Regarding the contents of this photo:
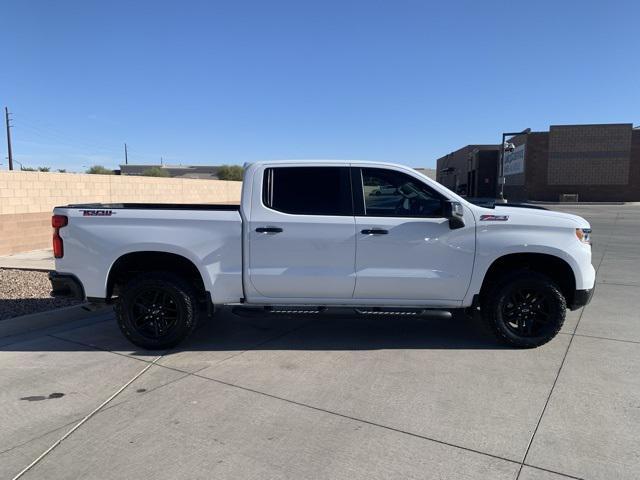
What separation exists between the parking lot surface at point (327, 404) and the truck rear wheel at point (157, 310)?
0.19 meters

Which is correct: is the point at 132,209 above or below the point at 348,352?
above

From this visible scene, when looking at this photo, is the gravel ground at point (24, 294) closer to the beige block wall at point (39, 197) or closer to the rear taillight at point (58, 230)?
the rear taillight at point (58, 230)

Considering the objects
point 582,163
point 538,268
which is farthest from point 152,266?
point 582,163

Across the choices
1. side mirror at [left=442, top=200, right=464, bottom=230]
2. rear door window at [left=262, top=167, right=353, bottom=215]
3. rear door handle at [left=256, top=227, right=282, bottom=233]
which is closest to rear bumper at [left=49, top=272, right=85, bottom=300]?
rear door handle at [left=256, top=227, right=282, bottom=233]

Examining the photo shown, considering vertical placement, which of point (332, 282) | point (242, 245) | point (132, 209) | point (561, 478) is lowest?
point (561, 478)

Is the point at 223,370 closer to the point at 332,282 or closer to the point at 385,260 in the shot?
the point at 332,282

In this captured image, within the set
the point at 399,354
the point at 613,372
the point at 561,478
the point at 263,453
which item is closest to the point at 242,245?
the point at 399,354

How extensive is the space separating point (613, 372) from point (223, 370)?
3.63 m

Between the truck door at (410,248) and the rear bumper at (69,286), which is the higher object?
the truck door at (410,248)

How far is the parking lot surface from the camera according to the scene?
3.30 metres

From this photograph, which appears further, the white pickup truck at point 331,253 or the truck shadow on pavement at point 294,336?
the truck shadow on pavement at point 294,336

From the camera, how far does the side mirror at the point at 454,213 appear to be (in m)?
5.11

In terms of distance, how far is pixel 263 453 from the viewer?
341 cm

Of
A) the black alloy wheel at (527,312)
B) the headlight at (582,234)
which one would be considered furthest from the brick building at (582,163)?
the black alloy wheel at (527,312)
